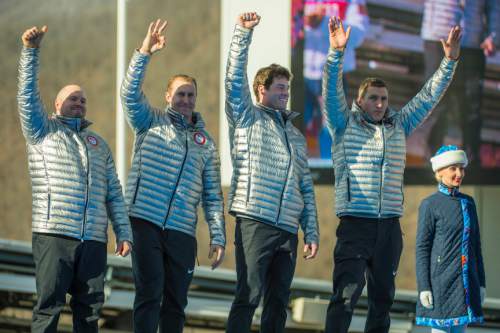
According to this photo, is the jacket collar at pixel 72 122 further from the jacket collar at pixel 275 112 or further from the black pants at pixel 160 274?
the jacket collar at pixel 275 112

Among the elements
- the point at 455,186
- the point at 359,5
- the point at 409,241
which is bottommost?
the point at 409,241

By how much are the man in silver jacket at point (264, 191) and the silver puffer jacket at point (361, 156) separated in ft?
0.78

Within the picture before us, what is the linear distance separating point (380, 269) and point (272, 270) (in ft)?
2.09

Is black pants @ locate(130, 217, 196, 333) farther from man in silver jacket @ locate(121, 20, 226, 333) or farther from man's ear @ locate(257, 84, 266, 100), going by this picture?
man's ear @ locate(257, 84, 266, 100)

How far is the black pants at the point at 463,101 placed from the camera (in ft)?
34.0

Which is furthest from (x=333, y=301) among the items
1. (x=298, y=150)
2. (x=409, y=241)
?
(x=409, y=241)

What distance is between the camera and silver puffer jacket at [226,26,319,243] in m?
5.93

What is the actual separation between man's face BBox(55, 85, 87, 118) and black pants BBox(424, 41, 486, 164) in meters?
5.22

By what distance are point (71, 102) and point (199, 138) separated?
Answer: 2.42 feet

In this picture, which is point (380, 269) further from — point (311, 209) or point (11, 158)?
point (11, 158)

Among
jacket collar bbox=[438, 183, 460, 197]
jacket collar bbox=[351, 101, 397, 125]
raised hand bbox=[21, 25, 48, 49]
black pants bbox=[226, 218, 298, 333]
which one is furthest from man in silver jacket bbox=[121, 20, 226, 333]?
jacket collar bbox=[438, 183, 460, 197]

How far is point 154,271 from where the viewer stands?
5797mm

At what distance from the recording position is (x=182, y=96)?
6020mm

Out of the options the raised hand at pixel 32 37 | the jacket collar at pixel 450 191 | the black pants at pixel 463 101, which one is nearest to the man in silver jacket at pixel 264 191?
the jacket collar at pixel 450 191
